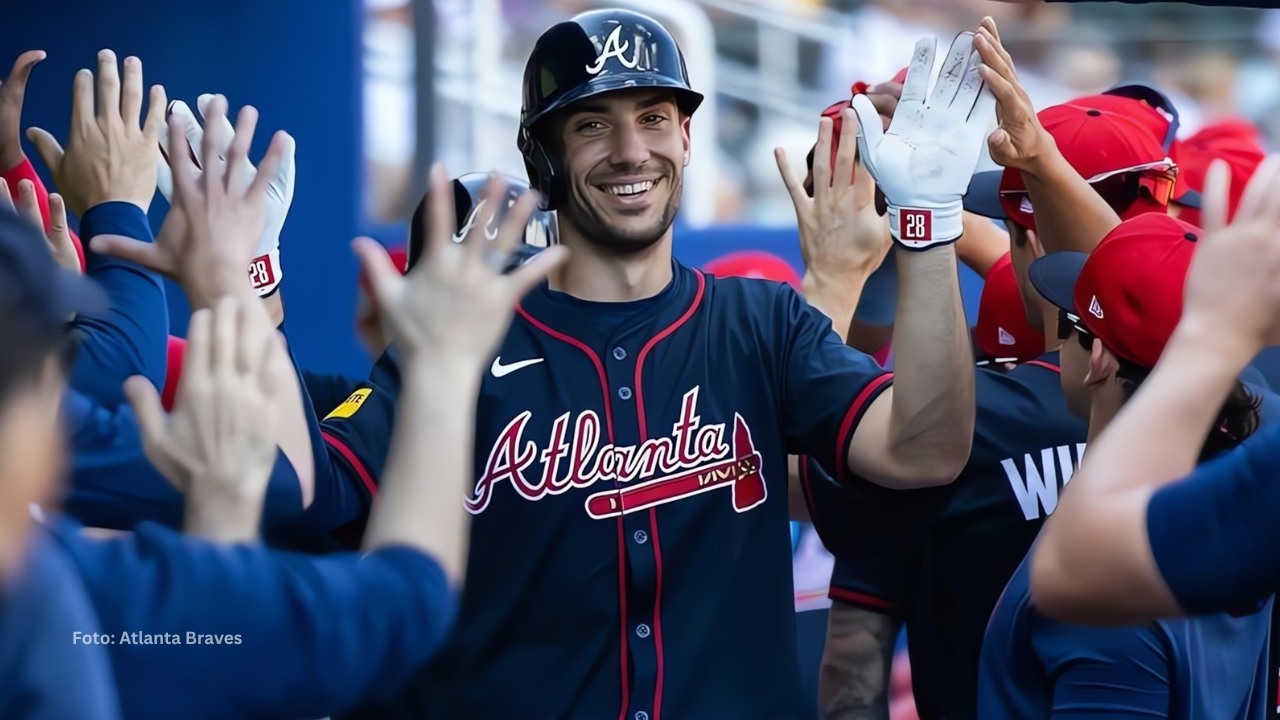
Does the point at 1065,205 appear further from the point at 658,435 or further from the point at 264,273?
the point at 264,273

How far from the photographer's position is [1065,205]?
105 inches

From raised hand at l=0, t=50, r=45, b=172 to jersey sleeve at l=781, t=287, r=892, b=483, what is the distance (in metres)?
1.37

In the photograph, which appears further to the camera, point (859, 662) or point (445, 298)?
point (859, 662)


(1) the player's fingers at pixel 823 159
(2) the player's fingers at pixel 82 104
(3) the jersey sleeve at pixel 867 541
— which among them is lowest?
(3) the jersey sleeve at pixel 867 541

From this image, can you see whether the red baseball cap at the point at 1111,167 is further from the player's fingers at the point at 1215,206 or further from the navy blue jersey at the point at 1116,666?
the player's fingers at the point at 1215,206

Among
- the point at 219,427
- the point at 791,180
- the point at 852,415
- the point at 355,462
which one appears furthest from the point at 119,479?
Result: the point at 791,180

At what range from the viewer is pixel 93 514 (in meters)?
1.93

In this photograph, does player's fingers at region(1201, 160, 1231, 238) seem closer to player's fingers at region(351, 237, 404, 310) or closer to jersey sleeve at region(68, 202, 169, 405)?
player's fingers at region(351, 237, 404, 310)

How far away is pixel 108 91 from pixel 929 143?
127 centimetres

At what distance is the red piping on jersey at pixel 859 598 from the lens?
2758mm

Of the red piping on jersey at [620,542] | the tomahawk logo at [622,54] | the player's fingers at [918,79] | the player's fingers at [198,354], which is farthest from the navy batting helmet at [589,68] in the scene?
the player's fingers at [198,354]

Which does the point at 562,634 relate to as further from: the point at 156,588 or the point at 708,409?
the point at 156,588

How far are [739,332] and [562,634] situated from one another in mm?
558

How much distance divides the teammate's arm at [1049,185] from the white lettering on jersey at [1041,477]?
0.37 metres
